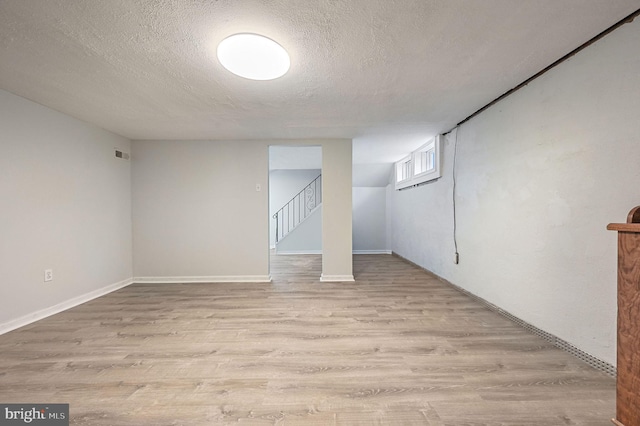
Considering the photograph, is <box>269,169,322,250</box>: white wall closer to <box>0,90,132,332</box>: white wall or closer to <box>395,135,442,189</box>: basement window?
<box>395,135,442,189</box>: basement window

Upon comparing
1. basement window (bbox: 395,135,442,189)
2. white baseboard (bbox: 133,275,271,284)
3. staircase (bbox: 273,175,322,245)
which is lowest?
white baseboard (bbox: 133,275,271,284)

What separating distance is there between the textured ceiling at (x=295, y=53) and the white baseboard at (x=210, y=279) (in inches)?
93.2

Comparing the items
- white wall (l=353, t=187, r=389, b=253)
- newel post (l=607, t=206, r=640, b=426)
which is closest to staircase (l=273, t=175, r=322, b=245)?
white wall (l=353, t=187, r=389, b=253)

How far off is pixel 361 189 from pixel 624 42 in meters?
5.25

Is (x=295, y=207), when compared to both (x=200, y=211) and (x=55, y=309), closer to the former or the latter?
(x=200, y=211)

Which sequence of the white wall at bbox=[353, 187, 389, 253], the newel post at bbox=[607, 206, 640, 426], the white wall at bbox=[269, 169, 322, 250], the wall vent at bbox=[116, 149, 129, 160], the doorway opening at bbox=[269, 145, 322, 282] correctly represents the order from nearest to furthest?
the newel post at bbox=[607, 206, 640, 426] → the wall vent at bbox=[116, 149, 129, 160] → the doorway opening at bbox=[269, 145, 322, 282] → the white wall at bbox=[353, 187, 389, 253] → the white wall at bbox=[269, 169, 322, 250]

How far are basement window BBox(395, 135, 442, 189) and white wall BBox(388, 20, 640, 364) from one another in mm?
756

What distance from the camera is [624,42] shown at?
4.85 feet

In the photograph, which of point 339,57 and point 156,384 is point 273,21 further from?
point 156,384

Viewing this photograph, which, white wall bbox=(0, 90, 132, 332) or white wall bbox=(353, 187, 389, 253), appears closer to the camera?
white wall bbox=(0, 90, 132, 332)

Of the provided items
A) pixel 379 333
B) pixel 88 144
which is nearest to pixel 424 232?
pixel 379 333

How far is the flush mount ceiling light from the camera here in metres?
1.54

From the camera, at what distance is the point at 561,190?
1881mm

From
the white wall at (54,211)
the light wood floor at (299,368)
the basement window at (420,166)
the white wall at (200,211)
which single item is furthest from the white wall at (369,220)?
the white wall at (54,211)
